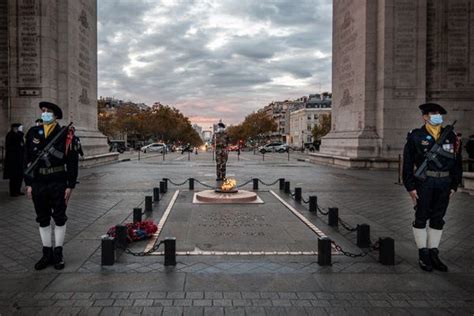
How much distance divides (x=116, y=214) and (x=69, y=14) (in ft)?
61.0

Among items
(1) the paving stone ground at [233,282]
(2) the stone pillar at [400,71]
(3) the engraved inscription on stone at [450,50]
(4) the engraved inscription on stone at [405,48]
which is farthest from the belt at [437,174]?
(3) the engraved inscription on stone at [450,50]

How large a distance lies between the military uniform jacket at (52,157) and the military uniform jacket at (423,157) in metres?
4.97

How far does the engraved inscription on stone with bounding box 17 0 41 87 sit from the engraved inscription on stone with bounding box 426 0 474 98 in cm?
2317

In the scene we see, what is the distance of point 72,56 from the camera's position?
24516mm

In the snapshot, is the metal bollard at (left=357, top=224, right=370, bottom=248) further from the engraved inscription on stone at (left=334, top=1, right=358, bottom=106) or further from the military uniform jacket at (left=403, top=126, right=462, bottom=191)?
the engraved inscription on stone at (left=334, top=1, right=358, bottom=106)

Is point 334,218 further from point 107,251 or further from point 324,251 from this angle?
point 107,251

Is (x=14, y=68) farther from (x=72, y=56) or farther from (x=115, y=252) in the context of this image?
(x=115, y=252)

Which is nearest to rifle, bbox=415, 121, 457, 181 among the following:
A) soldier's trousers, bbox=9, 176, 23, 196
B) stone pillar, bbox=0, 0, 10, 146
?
soldier's trousers, bbox=9, 176, 23, 196

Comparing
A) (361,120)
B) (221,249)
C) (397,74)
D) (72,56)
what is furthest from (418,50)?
(221,249)

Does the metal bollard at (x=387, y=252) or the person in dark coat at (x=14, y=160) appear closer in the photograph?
the metal bollard at (x=387, y=252)

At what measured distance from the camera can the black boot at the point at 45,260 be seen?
587 centimetres

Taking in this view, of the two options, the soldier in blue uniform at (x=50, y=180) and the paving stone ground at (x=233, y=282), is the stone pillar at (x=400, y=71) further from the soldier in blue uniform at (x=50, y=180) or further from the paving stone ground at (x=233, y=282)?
the soldier in blue uniform at (x=50, y=180)

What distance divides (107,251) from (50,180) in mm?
1320

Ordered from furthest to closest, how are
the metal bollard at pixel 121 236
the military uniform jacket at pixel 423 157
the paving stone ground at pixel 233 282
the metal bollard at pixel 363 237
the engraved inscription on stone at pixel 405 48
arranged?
1. the engraved inscription on stone at pixel 405 48
2. the metal bollard at pixel 363 237
3. the metal bollard at pixel 121 236
4. the military uniform jacket at pixel 423 157
5. the paving stone ground at pixel 233 282
